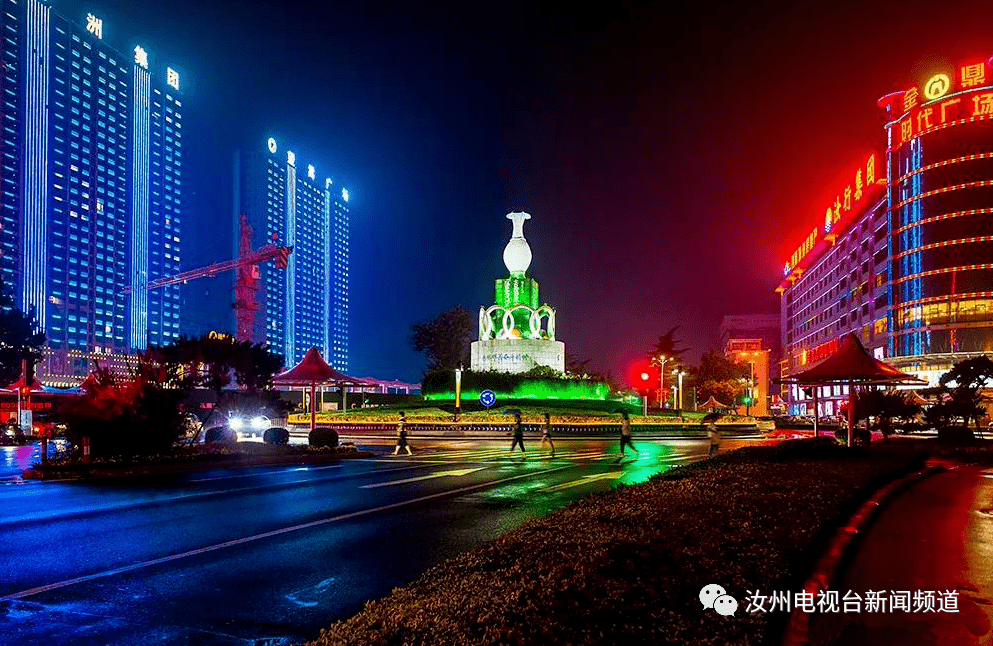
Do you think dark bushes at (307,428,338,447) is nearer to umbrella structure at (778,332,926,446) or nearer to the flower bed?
umbrella structure at (778,332,926,446)

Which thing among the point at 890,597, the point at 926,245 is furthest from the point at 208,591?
the point at 926,245

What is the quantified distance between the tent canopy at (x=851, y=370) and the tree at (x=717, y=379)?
70.2 metres

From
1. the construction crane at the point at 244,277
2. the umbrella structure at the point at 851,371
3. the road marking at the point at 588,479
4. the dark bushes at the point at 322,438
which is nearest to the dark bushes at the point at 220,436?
the dark bushes at the point at 322,438

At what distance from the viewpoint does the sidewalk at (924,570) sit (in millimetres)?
5586

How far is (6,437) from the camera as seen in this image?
3369 cm

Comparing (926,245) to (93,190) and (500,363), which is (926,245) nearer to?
(500,363)

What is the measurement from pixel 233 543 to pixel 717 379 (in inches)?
3670

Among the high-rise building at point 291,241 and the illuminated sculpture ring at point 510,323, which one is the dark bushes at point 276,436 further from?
the high-rise building at point 291,241

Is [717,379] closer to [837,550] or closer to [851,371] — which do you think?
[851,371]

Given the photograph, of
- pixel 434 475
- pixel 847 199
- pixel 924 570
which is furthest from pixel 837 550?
pixel 847 199

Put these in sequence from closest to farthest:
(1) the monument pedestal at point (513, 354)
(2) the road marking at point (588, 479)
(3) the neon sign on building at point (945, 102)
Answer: (2) the road marking at point (588, 479), (1) the monument pedestal at point (513, 354), (3) the neon sign on building at point (945, 102)

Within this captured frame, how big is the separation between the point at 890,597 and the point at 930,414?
2660cm

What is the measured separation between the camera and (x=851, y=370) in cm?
2144

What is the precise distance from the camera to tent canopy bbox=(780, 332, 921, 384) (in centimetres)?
2147
